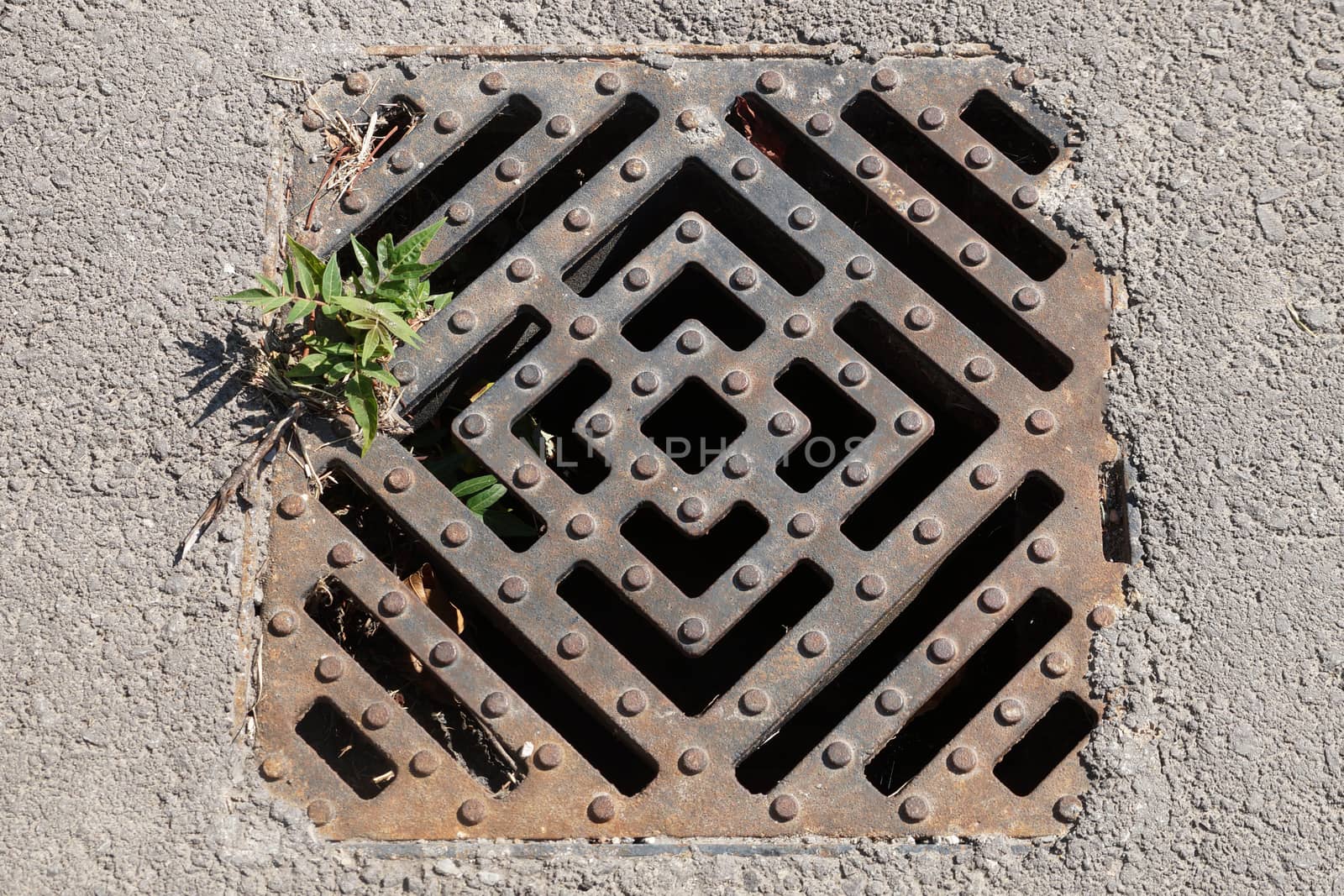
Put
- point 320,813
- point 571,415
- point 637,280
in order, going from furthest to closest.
Result: point 571,415 < point 637,280 < point 320,813

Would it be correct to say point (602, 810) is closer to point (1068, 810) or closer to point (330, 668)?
point (330, 668)

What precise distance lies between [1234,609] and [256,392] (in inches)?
56.2

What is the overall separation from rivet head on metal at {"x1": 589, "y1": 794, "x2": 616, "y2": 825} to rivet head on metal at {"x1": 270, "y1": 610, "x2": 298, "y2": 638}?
48 cm

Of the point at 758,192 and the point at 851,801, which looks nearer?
the point at 851,801

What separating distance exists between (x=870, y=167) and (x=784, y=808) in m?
0.96

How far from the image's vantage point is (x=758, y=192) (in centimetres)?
177

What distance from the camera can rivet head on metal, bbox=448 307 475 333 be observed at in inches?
66.9

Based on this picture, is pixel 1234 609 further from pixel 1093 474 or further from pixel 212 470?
pixel 212 470

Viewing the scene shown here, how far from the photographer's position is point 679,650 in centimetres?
191

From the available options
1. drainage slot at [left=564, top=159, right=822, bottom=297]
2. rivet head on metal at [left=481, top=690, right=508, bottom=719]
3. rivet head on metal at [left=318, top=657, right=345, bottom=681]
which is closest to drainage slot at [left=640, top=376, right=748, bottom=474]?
drainage slot at [left=564, top=159, right=822, bottom=297]

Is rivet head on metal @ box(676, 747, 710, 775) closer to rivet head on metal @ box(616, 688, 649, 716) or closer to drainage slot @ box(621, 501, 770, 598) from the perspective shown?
rivet head on metal @ box(616, 688, 649, 716)

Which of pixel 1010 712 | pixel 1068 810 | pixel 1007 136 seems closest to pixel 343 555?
pixel 1010 712

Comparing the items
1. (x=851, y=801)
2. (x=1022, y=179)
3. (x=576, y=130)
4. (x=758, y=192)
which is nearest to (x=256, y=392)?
(x=576, y=130)

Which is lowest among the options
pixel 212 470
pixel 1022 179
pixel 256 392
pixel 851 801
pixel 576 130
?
pixel 212 470
